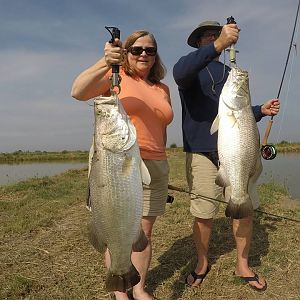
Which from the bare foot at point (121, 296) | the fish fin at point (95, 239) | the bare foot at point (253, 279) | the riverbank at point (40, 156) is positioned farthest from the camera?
the riverbank at point (40, 156)

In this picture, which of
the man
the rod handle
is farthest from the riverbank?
the man

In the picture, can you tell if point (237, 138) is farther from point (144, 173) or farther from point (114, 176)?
point (114, 176)

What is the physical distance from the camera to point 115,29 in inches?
116

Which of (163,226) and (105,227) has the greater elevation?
(105,227)

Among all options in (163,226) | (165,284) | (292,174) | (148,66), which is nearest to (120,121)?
(148,66)

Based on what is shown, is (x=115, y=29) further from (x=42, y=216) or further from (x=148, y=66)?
(x=42, y=216)

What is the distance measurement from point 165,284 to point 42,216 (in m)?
4.05

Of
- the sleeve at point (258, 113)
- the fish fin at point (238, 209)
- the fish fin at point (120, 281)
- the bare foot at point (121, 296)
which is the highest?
the sleeve at point (258, 113)

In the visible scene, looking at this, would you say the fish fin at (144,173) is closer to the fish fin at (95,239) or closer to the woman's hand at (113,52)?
the fish fin at (95,239)

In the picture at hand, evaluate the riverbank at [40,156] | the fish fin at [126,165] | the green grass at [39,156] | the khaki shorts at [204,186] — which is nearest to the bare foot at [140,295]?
the khaki shorts at [204,186]

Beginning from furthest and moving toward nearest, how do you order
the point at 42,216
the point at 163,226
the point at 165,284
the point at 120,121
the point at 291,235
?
1. the point at 42,216
2. the point at 163,226
3. the point at 291,235
4. the point at 165,284
5. the point at 120,121

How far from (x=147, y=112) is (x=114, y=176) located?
3.88ft

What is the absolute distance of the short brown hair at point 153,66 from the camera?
3.91m

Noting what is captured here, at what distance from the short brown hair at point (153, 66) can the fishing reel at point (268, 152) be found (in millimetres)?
2152
